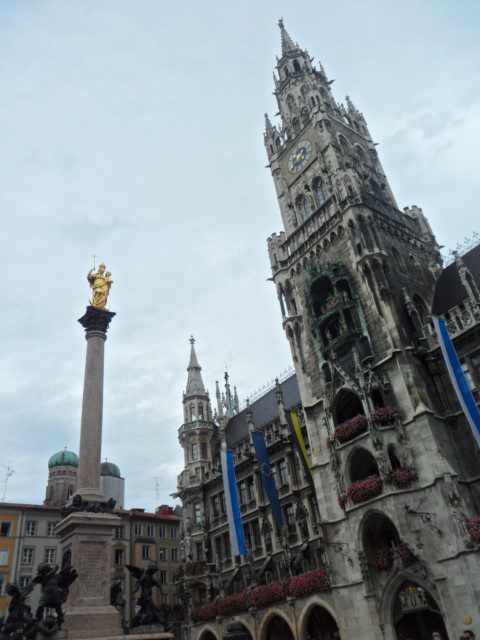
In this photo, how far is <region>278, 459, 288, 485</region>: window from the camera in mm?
39778

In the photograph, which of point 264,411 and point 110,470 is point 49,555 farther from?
point 110,470

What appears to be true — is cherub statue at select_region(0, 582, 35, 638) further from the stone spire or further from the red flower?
the stone spire

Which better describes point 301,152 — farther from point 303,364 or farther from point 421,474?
point 421,474

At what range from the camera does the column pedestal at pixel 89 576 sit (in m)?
17.5

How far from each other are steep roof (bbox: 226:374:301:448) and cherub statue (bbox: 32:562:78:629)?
27.6 metres

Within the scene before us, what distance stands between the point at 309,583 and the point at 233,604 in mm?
8951

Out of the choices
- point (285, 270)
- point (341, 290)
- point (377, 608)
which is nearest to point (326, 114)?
point (285, 270)

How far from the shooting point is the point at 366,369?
104 ft

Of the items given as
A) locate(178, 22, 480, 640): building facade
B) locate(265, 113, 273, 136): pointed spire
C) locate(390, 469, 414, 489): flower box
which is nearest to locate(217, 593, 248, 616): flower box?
locate(178, 22, 480, 640): building facade

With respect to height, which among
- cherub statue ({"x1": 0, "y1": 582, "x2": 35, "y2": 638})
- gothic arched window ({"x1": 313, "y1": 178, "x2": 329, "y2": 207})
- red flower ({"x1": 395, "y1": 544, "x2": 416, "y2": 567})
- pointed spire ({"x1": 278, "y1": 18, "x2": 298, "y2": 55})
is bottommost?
cherub statue ({"x1": 0, "y1": 582, "x2": 35, "y2": 638})

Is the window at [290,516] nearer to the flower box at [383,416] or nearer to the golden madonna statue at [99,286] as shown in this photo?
the flower box at [383,416]

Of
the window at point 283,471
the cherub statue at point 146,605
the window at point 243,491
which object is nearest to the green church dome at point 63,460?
the window at point 243,491

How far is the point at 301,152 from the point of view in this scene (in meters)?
46.8

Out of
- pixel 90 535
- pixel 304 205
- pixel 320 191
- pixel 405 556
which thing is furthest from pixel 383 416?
pixel 304 205
